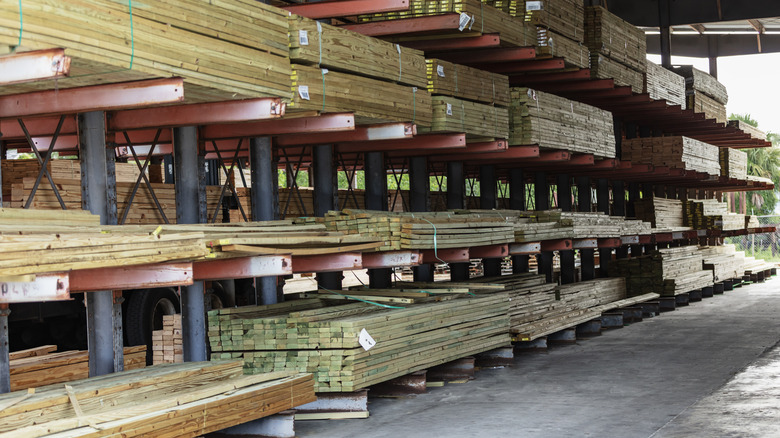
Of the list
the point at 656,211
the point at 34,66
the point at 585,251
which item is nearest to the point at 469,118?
the point at 34,66

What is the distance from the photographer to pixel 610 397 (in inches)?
426

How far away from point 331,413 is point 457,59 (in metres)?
8.15

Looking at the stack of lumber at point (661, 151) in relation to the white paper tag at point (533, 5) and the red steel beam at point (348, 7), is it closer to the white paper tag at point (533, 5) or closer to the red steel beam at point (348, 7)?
the white paper tag at point (533, 5)

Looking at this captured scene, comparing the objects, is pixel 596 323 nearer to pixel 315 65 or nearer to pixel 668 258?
pixel 668 258

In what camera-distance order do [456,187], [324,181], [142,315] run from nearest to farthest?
[324,181]
[142,315]
[456,187]

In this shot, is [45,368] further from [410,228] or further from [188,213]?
[410,228]

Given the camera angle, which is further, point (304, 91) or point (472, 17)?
point (472, 17)

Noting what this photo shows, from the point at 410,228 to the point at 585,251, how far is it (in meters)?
11.2

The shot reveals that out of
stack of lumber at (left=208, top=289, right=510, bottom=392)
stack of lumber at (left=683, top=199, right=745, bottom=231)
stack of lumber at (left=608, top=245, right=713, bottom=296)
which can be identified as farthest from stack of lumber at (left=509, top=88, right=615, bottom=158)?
stack of lumber at (left=683, top=199, right=745, bottom=231)

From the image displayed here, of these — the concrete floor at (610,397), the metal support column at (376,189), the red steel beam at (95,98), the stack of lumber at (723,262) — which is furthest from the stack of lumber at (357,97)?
the stack of lumber at (723,262)

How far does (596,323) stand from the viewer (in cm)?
1736

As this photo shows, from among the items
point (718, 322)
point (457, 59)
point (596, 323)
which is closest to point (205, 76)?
point (457, 59)

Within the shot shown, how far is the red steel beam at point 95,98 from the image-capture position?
738 centimetres

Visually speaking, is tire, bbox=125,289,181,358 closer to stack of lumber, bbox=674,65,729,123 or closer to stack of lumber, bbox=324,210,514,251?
stack of lumber, bbox=324,210,514,251
